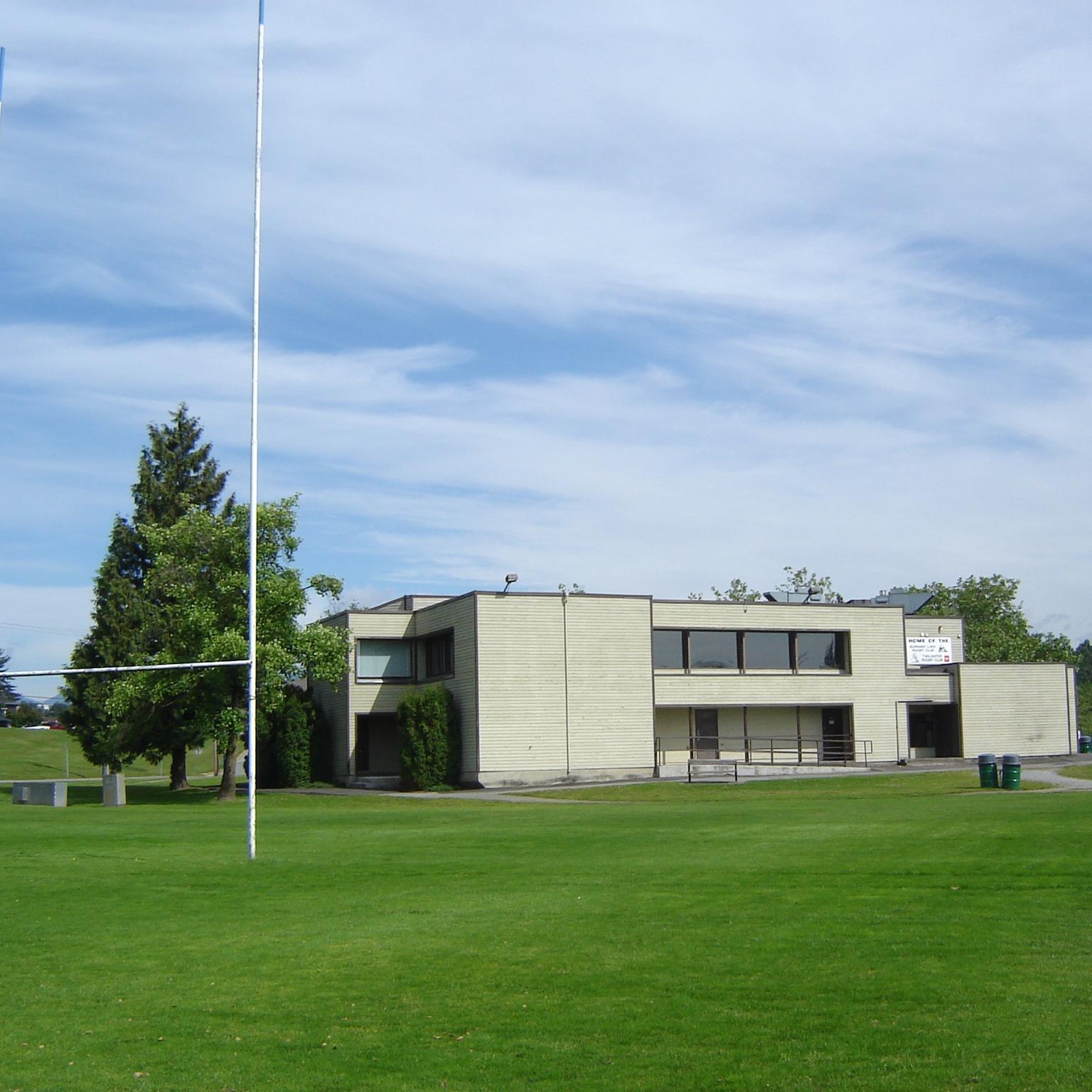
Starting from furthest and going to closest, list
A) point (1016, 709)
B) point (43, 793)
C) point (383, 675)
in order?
point (1016, 709)
point (383, 675)
point (43, 793)

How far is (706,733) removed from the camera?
57938 mm

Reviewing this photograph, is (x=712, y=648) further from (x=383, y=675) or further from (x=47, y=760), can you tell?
(x=47, y=760)

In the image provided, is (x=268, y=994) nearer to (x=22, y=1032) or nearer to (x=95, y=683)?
(x=22, y=1032)

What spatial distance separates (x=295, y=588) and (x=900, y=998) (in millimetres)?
38733

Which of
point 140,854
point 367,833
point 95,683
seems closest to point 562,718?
point 95,683

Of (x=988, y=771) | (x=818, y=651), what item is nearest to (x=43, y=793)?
(x=988, y=771)

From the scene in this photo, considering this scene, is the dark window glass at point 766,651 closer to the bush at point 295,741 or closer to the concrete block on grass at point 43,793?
the bush at point 295,741

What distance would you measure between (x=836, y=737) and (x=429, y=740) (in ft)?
63.0

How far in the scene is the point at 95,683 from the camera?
178 ft

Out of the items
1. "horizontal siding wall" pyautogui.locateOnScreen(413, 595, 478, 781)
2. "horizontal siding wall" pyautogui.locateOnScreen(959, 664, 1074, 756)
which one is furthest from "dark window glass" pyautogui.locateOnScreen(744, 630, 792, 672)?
"horizontal siding wall" pyautogui.locateOnScreen(413, 595, 478, 781)

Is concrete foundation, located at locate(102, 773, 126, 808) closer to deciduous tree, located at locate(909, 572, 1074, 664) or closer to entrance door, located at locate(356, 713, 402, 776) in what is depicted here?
entrance door, located at locate(356, 713, 402, 776)

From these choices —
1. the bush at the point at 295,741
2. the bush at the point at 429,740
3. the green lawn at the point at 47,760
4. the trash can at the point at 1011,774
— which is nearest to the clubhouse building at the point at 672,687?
the bush at the point at 429,740

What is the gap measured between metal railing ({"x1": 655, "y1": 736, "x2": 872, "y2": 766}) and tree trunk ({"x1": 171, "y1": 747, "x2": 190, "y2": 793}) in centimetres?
2147

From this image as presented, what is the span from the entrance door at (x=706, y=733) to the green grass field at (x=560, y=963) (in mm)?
Answer: 33479
